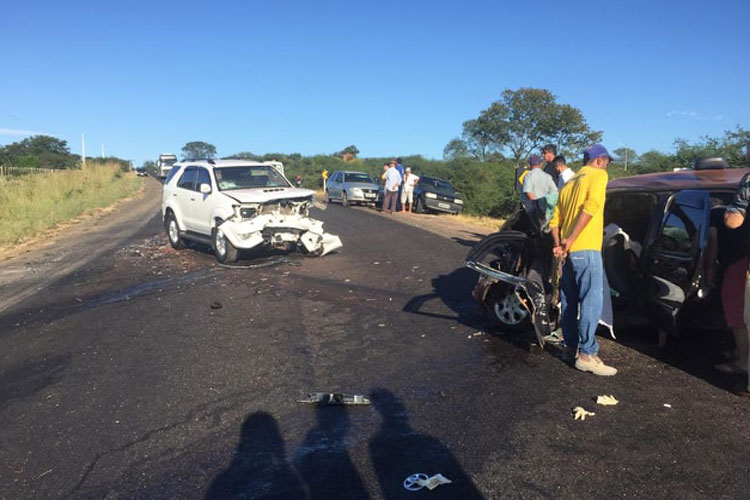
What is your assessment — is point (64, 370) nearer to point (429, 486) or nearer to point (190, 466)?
point (190, 466)

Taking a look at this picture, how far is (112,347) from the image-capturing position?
19.0 ft

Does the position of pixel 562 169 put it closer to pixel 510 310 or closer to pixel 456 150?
pixel 510 310

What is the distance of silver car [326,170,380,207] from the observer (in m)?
25.4

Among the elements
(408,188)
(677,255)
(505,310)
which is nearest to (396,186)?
(408,188)

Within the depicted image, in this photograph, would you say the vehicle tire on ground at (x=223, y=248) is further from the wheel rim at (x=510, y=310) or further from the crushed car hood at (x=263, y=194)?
the wheel rim at (x=510, y=310)

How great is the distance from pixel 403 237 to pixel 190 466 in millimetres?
11131

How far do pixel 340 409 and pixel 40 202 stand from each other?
21534 mm

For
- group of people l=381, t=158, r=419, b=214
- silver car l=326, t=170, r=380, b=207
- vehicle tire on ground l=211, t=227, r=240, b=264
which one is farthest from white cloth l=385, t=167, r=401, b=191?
vehicle tire on ground l=211, t=227, r=240, b=264

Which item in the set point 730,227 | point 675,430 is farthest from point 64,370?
point 730,227

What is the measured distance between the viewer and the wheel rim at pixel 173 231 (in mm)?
12624

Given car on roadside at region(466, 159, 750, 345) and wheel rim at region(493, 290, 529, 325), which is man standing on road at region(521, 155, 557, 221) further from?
wheel rim at region(493, 290, 529, 325)

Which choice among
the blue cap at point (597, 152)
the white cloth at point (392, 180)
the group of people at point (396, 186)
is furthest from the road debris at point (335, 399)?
the white cloth at point (392, 180)

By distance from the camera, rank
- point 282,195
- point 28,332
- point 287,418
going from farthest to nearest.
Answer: point 282,195
point 28,332
point 287,418

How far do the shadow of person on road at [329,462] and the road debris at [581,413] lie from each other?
157 centimetres
